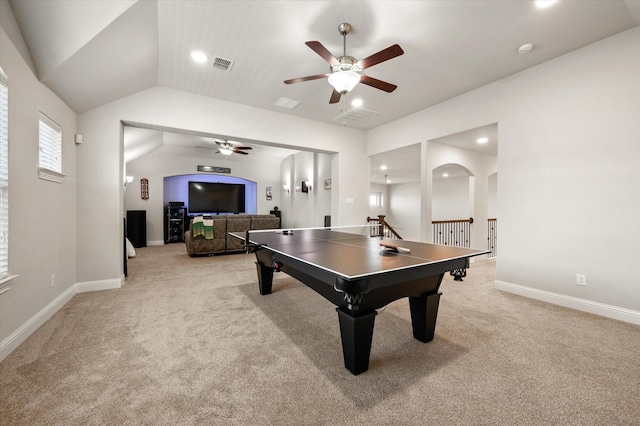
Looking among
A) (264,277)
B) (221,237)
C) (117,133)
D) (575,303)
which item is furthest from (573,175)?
(221,237)

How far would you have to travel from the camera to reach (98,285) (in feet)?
11.6

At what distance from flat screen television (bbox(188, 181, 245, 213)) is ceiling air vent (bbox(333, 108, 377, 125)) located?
19.5ft

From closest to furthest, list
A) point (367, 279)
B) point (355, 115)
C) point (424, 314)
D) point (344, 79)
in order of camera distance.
Result: point (367, 279)
point (424, 314)
point (344, 79)
point (355, 115)

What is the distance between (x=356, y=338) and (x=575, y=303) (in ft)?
9.70

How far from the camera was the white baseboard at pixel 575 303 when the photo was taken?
8.59 ft

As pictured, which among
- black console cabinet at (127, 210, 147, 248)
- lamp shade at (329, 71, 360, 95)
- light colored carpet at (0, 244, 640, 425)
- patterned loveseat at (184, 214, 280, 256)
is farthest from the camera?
black console cabinet at (127, 210, 147, 248)

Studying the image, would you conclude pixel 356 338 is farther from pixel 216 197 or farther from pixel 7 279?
pixel 216 197

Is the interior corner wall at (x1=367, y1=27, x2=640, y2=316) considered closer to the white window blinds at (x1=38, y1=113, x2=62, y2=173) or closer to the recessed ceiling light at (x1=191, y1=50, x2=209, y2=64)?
the recessed ceiling light at (x1=191, y1=50, x2=209, y2=64)

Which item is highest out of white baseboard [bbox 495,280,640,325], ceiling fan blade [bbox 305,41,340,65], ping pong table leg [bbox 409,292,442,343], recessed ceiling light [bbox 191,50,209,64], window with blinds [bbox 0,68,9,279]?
recessed ceiling light [bbox 191,50,209,64]

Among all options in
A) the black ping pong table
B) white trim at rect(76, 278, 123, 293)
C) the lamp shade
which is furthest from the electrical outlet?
white trim at rect(76, 278, 123, 293)

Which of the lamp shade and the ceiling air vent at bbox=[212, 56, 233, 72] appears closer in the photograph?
the lamp shade

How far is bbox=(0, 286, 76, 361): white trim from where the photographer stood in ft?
6.45

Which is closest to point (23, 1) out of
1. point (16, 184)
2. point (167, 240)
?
point (16, 184)

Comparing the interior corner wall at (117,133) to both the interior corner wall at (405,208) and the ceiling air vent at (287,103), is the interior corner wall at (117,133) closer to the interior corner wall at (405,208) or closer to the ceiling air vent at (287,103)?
the ceiling air vent at (287,103)
